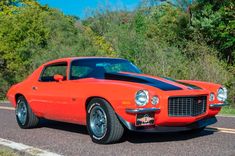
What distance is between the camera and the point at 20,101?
9250mm

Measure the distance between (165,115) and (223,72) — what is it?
9.59 meters

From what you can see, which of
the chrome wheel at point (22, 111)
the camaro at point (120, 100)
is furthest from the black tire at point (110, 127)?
the chrome wheel at point (22, 111)

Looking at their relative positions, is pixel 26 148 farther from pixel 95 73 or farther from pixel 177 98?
pixel 177 98

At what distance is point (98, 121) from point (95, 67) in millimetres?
1230

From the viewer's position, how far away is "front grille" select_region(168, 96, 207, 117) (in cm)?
656

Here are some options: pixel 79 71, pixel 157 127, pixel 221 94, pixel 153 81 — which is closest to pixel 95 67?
pixel 79 71

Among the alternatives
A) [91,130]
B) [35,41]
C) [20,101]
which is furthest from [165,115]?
[35,41]

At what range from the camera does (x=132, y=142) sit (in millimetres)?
6988

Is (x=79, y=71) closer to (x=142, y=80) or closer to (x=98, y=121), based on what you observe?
(x=98, y=121)

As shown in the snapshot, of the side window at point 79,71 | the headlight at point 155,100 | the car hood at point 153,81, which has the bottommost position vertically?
the headlight at point 155,100

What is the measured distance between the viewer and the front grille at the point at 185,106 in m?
6.56

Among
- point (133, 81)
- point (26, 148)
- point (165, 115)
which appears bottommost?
point (26, 148)

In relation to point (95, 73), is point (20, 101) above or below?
below

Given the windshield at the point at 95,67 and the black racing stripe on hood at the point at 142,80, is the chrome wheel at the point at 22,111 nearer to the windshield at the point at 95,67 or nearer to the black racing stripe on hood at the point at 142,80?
the windshield at the point at 95,67
